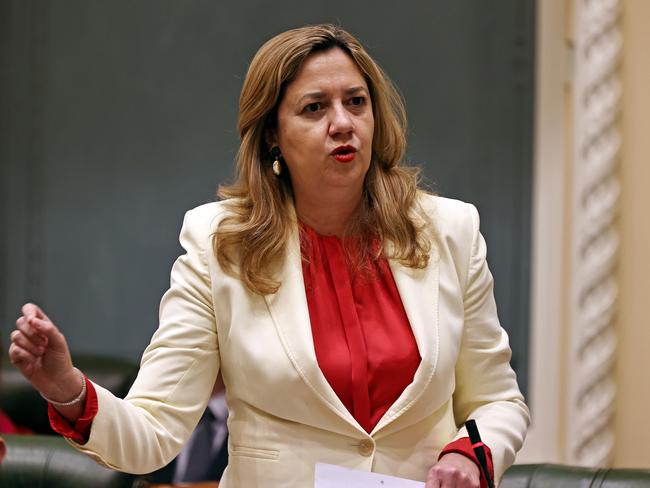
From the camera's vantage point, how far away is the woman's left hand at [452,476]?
6.51 ft

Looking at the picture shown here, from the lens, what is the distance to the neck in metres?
2.30

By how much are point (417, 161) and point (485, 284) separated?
3.11m

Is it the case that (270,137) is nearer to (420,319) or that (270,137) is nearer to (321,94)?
(321,94)

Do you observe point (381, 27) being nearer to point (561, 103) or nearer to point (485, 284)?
point (561, 103)

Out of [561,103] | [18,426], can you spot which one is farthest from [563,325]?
[18,426]

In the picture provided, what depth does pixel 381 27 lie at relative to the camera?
17.6ft

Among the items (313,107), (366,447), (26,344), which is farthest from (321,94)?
(26,344)

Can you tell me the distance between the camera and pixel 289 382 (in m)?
2.05

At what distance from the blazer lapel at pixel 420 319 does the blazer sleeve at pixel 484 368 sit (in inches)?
3.4

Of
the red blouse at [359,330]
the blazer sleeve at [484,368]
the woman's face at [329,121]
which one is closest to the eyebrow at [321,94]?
the woman's face at [329,121]

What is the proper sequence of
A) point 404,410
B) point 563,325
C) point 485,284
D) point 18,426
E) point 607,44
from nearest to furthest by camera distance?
point 404,410 < point 485,284 < point 18,426 < point 607,44 < point 563,325

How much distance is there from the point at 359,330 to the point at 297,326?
13 centimetres

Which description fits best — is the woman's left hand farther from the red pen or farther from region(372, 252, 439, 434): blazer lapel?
region(372, 252, 439, 434): blazer lapel

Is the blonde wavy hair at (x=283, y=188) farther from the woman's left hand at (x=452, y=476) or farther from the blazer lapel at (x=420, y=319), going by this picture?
the woman's left hand at (x=452, y=476)
